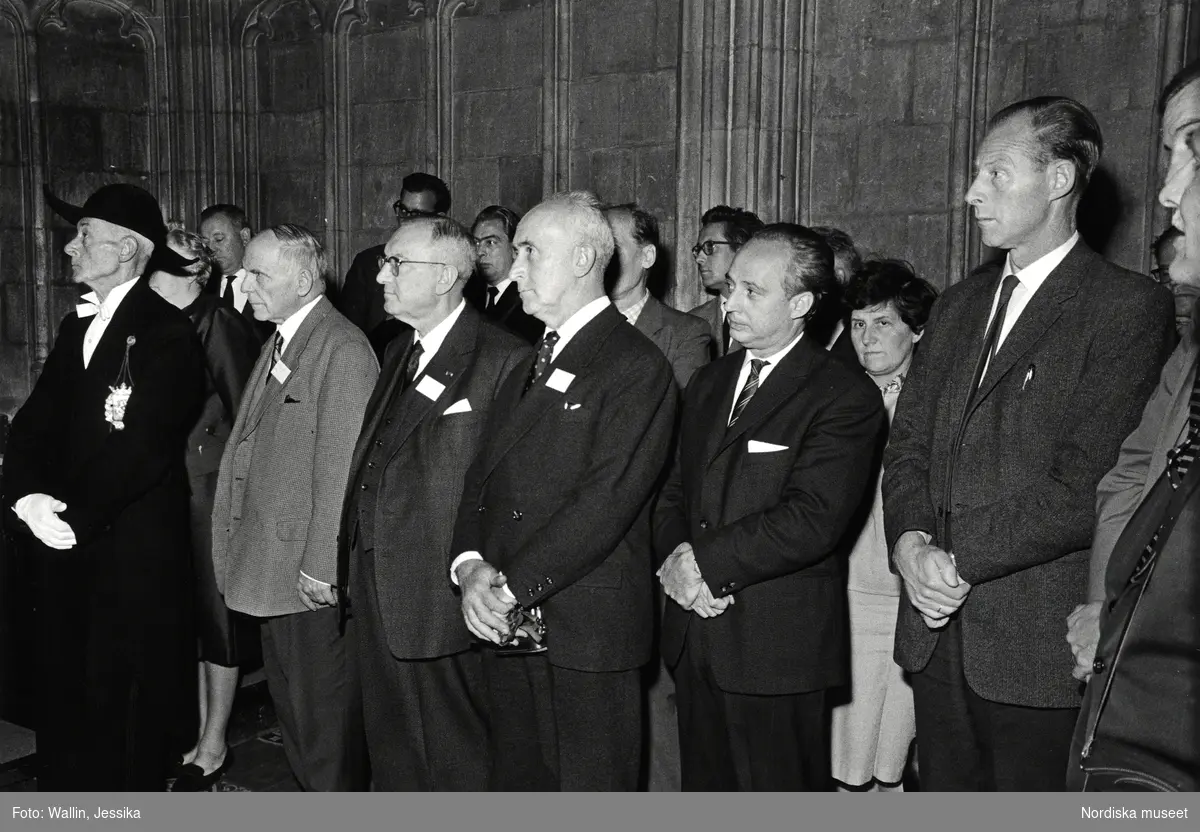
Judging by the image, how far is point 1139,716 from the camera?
1.57m

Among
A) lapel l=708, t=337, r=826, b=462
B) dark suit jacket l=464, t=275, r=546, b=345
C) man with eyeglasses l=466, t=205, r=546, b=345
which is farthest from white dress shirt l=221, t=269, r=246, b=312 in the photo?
lapel l=708, t=337, r=826, b=462

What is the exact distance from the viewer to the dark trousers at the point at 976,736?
7.30 ft

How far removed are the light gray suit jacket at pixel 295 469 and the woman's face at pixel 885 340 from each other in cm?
159

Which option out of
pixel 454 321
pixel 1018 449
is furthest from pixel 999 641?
pixel 454 321

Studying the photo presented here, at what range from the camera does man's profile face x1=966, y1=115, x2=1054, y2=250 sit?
2.32m

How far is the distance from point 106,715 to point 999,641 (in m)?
2.67

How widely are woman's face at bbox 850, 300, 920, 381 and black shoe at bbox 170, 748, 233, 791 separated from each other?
2768mm

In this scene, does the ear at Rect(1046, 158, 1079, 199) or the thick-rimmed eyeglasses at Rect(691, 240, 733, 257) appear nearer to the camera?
the ear at Rect(1046, 158, 1079, 199)

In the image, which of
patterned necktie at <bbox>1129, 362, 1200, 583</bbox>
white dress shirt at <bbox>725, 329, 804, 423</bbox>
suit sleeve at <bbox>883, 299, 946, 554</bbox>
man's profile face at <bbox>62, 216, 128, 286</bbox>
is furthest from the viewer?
man's profile face at <bbox>62, 216, 128, 286</bbox>

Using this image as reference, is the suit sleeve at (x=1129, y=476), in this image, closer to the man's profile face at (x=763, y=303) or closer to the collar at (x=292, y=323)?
the man's profile face at (x=763, y=303)

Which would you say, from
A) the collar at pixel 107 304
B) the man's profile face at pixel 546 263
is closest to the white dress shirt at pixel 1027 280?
the man's profile face at pixel 546 263

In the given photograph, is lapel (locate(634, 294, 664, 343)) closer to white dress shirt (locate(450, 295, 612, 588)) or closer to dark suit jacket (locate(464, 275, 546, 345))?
dark suit jacket (locate(464, 275, 546, 345))

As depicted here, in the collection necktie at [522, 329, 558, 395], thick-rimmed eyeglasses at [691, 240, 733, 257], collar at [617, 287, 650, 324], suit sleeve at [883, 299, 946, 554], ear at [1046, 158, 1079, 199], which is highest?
ear at [1046, 158, 1079, 199]

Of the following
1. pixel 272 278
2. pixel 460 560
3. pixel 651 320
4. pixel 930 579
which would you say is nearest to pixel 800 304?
pixel 930 579
